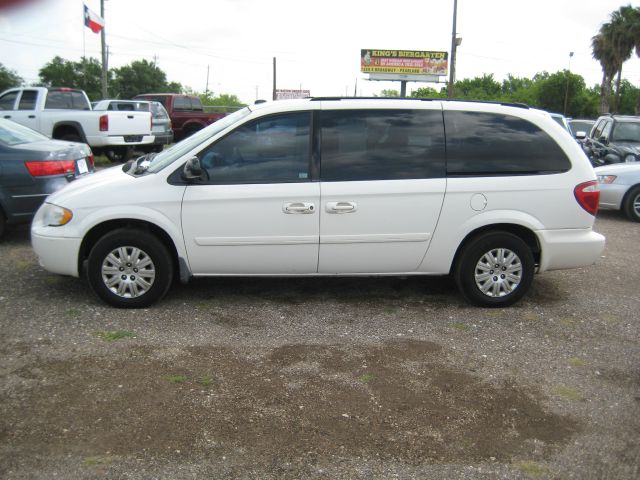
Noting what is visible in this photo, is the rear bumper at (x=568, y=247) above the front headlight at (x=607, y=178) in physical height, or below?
below

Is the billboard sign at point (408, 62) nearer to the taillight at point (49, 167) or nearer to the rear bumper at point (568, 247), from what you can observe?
the taillight at point (49, 167)

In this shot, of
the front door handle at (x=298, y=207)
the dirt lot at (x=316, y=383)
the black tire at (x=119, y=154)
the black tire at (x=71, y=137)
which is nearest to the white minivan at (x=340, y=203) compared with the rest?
the front door handle at (x=298, y=207)

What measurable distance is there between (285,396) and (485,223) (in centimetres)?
240

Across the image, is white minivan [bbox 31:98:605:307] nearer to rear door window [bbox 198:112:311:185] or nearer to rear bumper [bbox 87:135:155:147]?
rear door window [bbox 198:112:311:185]

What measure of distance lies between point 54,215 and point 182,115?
17288mm

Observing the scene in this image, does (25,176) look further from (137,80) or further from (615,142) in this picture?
(137,80)

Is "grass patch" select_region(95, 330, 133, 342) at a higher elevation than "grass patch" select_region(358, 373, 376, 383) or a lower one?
higher

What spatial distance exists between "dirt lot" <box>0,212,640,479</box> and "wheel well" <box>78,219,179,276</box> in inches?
18.3

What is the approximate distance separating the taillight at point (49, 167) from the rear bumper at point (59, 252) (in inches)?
84.6

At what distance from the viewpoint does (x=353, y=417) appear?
3535 mm

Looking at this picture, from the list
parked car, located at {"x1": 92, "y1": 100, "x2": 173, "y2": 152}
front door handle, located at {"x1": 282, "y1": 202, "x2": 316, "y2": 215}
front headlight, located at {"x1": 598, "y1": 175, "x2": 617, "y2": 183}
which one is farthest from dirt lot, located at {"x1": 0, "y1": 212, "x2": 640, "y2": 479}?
parked car, located at {"x1": 92, "y1": 100, "x2": 173, "y2": 152}

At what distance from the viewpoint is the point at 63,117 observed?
44.4 feet

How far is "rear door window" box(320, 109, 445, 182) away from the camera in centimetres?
507

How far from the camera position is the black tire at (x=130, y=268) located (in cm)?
498
